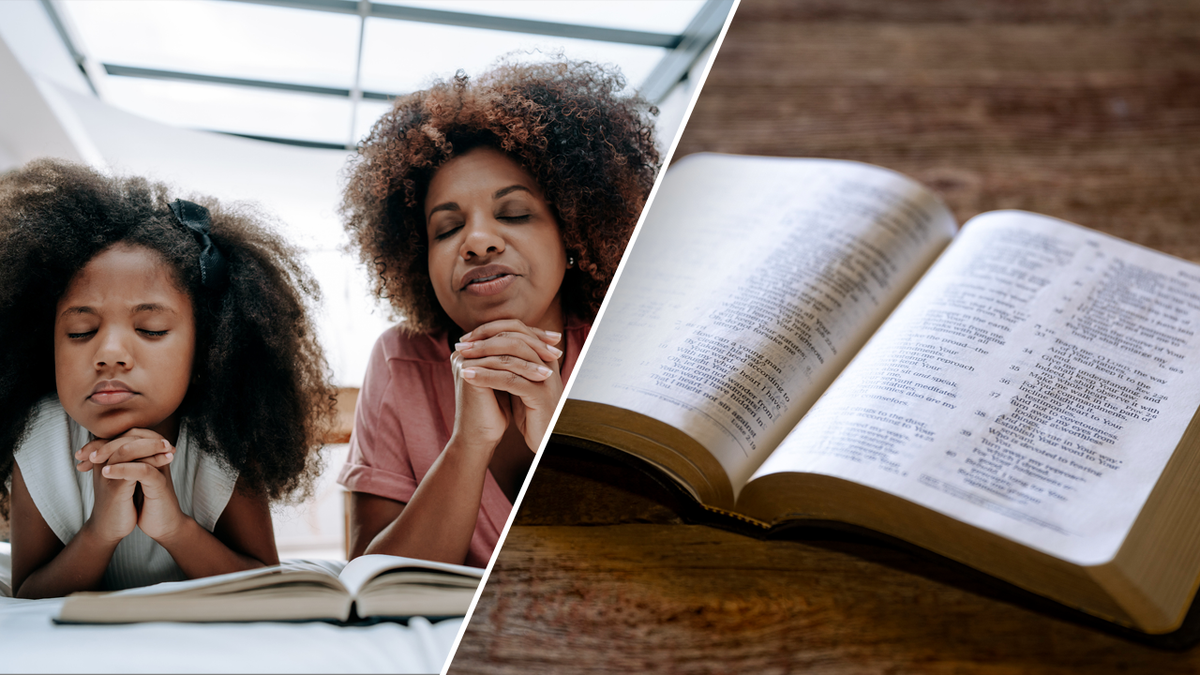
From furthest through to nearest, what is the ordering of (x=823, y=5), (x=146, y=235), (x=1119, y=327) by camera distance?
(x=823, y=5), (x=1119, y=327), (x=146, y=235)

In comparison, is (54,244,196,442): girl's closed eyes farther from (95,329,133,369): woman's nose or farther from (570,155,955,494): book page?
(570,155,955,494): book page

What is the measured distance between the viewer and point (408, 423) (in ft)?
0.85

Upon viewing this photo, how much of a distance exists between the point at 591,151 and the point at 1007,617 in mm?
215

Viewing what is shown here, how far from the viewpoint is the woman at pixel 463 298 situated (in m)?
0.26

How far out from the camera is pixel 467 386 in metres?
0.26

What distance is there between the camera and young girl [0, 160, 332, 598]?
0.23m

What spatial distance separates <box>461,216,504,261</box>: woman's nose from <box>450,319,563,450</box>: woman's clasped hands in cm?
2

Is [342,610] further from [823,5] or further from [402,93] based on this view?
[823,5]

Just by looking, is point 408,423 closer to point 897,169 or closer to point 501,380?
point 501,380

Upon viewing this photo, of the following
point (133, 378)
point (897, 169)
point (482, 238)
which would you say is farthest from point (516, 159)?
point (897, 169)

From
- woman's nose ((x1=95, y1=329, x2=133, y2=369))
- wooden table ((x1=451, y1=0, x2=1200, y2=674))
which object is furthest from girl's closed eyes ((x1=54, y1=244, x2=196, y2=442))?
wooden table ((x1=451, y1=0, x2=1200, y2=674))

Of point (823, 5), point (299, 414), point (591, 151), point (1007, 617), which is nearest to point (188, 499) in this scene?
point (299, 414)

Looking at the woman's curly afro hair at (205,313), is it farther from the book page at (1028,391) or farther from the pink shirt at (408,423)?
the book page at (1028,391)

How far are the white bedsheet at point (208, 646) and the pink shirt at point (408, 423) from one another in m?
0.03
